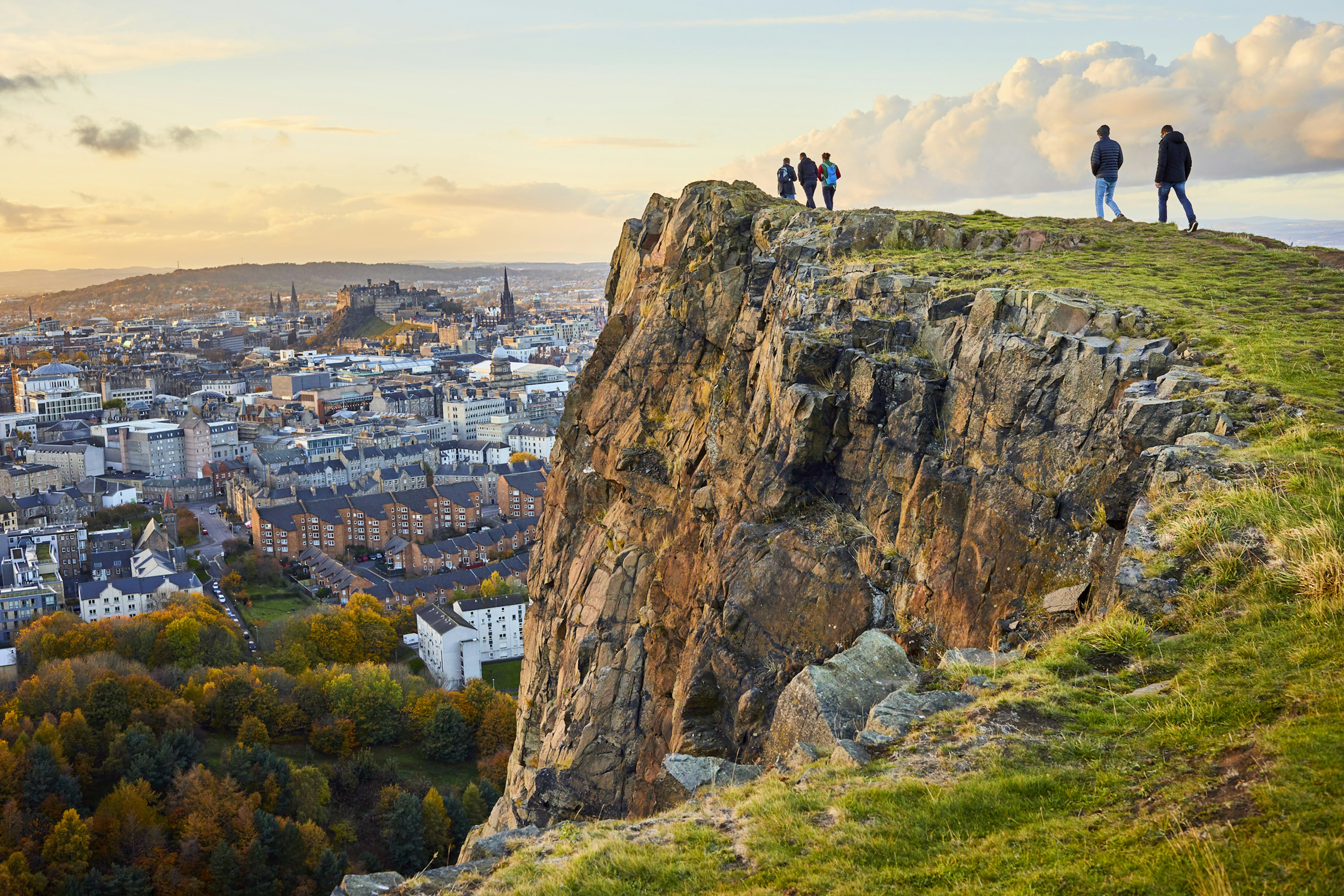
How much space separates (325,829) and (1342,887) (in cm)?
5392

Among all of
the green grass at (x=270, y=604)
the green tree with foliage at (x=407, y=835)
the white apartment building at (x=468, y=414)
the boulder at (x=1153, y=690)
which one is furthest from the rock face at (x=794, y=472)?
the white apartment building at (x=468, y=414)

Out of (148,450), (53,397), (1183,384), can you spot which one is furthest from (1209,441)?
(53,397)

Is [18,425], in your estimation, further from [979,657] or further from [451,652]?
[979,657]

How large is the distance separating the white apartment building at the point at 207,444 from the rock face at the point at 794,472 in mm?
134410

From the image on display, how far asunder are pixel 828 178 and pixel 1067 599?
19.4 meters

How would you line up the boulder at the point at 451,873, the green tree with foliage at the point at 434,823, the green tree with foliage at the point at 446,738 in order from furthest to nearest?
the green tree with foliage at the point at 446,738 → the green tree with foliage at the point at 434,823 → the boulder at the point at 451,873

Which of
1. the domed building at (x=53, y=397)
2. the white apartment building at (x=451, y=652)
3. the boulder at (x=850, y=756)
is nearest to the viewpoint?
the boulder at (x=850, y=756)

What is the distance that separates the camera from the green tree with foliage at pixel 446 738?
61.3m

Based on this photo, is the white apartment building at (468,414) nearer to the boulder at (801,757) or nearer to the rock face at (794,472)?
the rock face at (794,472)

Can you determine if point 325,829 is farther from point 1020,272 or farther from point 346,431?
point 346,431

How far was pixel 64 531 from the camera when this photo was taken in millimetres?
98625

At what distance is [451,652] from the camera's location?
239 feet

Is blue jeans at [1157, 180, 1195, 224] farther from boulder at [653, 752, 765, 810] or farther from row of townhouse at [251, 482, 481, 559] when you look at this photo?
row of townhouse at [251, 482, 481, 559]

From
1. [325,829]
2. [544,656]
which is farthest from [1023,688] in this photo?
[325,829]
